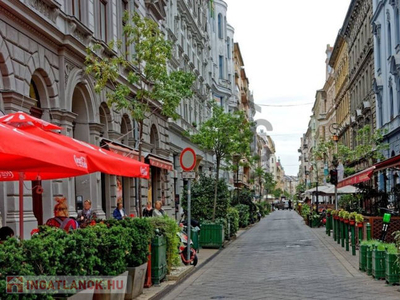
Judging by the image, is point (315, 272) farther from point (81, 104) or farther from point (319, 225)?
point (319, 225)

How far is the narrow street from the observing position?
11.2m

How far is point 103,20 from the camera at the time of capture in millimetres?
23141

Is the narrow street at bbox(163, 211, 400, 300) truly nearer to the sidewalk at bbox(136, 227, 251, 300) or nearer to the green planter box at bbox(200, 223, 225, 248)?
the sidewalk at bbox(136, 227, 251, 300)

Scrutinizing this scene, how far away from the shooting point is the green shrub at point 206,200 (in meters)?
24.6

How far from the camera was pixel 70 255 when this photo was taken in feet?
24.3

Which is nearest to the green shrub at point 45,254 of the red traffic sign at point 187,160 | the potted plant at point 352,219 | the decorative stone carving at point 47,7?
the red traffic sign at point 187,160

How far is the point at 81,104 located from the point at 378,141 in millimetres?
23040

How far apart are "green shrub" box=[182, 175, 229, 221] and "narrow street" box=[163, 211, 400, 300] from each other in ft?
14.9

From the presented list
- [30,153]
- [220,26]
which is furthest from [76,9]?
[220,26]

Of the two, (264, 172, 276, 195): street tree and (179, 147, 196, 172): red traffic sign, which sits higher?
(179, 147, 196, 172): red traffic sign

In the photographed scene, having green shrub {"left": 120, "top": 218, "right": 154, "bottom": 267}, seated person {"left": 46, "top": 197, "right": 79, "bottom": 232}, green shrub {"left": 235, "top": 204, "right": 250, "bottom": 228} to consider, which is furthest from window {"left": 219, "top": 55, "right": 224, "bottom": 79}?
seated person {"left": 46, "top": 197, "right": 79, "bottom": 232}

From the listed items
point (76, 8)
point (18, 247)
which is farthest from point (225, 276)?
point (76, 8)

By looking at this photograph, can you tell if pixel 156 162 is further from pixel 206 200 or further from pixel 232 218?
pixel 206 200

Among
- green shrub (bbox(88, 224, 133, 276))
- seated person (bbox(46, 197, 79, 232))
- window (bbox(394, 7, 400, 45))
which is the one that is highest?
window (bbox(394, 7, 400, 45))
